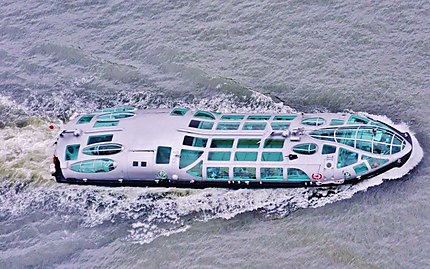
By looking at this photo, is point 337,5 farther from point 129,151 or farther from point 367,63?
point 129,151

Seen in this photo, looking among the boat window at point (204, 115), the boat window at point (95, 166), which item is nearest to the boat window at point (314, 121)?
the boat window at point (204, 115)

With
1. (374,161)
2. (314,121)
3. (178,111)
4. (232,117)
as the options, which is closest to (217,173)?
(232,117)

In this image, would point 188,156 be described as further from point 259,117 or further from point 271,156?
point 259,117

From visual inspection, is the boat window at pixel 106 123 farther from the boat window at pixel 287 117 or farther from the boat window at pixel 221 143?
the boat window at pixel 287 117

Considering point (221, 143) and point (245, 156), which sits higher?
point (221, 143)

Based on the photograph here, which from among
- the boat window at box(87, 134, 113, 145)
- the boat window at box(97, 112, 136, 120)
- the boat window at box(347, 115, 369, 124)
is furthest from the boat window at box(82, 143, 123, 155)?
the boat window at box(347, 115, 369, 124)

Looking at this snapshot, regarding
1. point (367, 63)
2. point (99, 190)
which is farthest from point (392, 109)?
point (99, 190)

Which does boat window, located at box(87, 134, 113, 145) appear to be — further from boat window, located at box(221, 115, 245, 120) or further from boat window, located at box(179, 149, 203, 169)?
boat window, located at box(221, 115, 245, 120)
